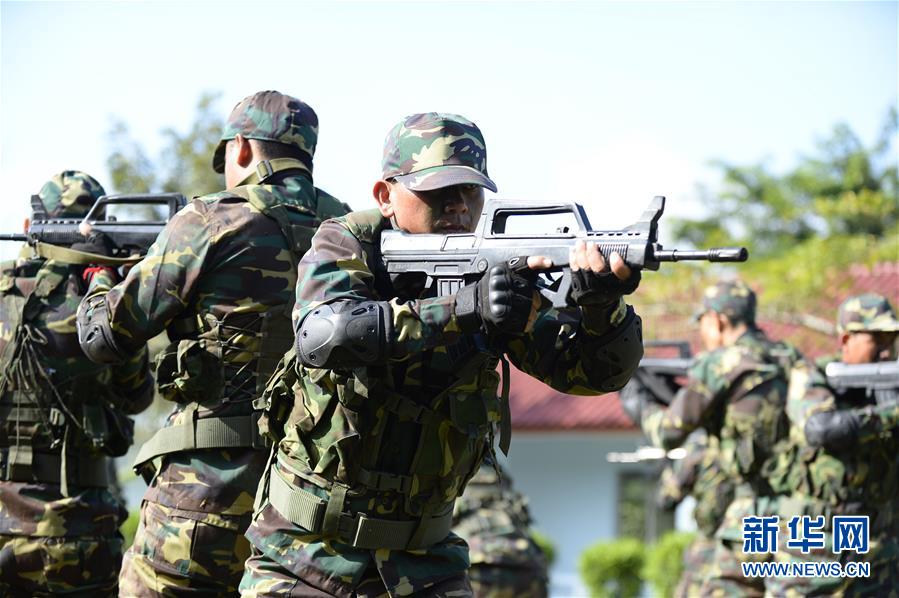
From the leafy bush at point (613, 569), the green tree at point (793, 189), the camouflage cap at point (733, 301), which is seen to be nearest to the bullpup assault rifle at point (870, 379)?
the camouflage cap at point (733, 301)

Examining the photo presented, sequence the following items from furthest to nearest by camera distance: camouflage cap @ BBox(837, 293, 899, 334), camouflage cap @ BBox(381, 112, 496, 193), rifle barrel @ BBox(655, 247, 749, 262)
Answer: camouflage cap @ BBox(837, 293, 899, 334) < camouflage cap @ BBox(381, 112, 496, 193) < rifle barrel @ BBox(655, 247, 749, 262)

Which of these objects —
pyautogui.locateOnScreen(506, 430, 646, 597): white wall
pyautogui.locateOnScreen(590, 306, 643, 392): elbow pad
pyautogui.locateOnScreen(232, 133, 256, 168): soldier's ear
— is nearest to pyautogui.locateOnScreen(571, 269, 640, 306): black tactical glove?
pyautogui.locateOnScreen(590, 306, 643, 392): elbow pad

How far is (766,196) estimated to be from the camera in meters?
31.9

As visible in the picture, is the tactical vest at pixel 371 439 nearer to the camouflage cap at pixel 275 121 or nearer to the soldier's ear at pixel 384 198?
the soldier's ear at pixel 384 198

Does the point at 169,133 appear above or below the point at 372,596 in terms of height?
above

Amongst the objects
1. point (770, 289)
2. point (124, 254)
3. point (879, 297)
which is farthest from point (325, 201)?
point (770, 289)

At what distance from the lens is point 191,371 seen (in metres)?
5.57

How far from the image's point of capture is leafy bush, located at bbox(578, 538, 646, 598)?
19.5m

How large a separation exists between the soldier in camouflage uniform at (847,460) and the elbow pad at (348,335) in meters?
4.56

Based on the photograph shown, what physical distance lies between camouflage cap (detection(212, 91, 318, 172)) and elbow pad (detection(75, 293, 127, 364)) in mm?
950

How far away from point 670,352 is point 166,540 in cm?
1360

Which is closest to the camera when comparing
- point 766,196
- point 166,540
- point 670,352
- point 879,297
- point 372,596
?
point 372,596

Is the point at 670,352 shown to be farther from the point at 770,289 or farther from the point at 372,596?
the point at 372,596

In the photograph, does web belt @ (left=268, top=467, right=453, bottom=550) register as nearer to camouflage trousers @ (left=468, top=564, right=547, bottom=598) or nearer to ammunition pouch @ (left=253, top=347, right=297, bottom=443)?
ammunition pouch @ (left=253, top=347, right=297, bottom=443)
